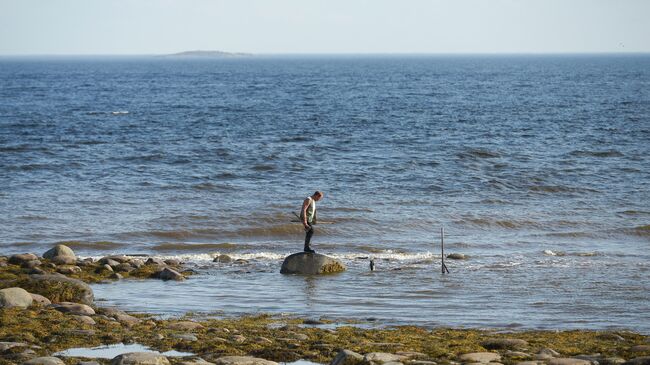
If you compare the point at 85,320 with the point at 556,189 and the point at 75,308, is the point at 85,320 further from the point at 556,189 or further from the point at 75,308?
the point at 556,189

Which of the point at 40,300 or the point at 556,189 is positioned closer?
the point at 40,300

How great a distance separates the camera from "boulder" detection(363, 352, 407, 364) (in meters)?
12.2

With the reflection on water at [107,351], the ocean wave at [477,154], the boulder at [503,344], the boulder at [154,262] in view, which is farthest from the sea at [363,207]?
the reflection on water at [107,351]

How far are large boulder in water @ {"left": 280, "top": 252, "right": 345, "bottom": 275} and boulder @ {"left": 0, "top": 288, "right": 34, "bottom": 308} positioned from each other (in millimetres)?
7066

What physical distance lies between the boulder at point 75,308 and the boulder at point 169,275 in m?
4.75

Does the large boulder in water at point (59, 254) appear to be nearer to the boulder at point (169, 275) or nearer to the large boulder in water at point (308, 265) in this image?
the boulder at point (169, 275)

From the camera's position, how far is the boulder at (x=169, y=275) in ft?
67.5

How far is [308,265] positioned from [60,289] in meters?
6.47

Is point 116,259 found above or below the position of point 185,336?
below

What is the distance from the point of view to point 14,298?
15969 mm

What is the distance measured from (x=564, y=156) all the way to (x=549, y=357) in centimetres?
3202

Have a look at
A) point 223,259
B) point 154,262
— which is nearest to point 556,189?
point 223,259

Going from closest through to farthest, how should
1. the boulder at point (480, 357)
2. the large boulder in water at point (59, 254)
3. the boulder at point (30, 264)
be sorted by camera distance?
the boulder at point (480, 357) → the boulder at point (30, 264) → the large boulder in water at point (59, 254)

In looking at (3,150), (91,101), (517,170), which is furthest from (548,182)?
(91,101)
